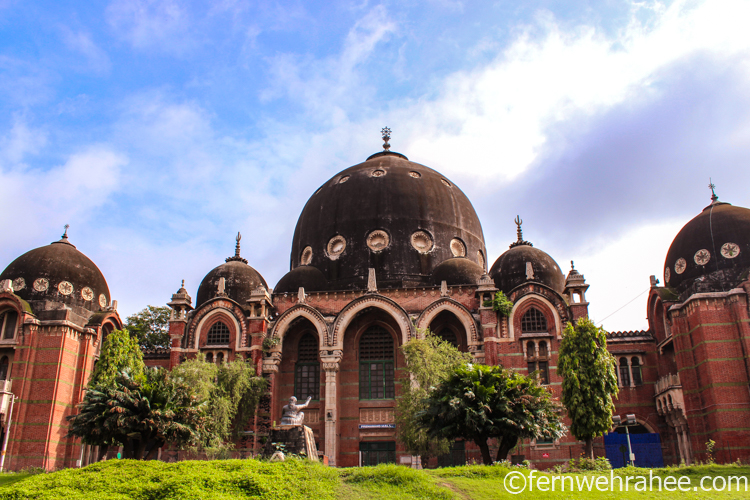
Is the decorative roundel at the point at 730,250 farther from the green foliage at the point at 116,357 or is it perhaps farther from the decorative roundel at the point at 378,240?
the green foliage at the point at 116,357

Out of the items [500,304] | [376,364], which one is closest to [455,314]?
[500,304]

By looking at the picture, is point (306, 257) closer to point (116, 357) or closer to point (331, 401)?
point (331, 401)

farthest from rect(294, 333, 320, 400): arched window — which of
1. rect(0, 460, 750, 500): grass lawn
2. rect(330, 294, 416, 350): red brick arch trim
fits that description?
rect(0, 460, 750, 500): grass lawn

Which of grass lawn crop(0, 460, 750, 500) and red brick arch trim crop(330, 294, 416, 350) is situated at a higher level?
red brick arch trim crop(330, 294, 416, 350)

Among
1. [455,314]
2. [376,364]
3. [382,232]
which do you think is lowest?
[376,364]

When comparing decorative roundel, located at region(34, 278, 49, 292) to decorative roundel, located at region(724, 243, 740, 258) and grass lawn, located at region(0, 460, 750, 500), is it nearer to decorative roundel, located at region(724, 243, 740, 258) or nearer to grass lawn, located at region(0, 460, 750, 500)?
grass lawn, located at region(0, 460, 750, 500)

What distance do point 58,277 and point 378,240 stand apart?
1526cm

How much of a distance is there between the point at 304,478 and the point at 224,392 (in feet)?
41.0

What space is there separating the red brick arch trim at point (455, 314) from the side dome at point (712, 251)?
9.18 meters

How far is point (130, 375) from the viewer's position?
19266 mm

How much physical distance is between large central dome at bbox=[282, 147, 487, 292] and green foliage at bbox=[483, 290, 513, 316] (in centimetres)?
397

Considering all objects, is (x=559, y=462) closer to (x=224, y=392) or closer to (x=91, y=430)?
(x=224, y=392)

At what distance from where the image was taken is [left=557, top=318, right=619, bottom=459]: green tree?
21.3 m

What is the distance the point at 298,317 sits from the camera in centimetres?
2909
